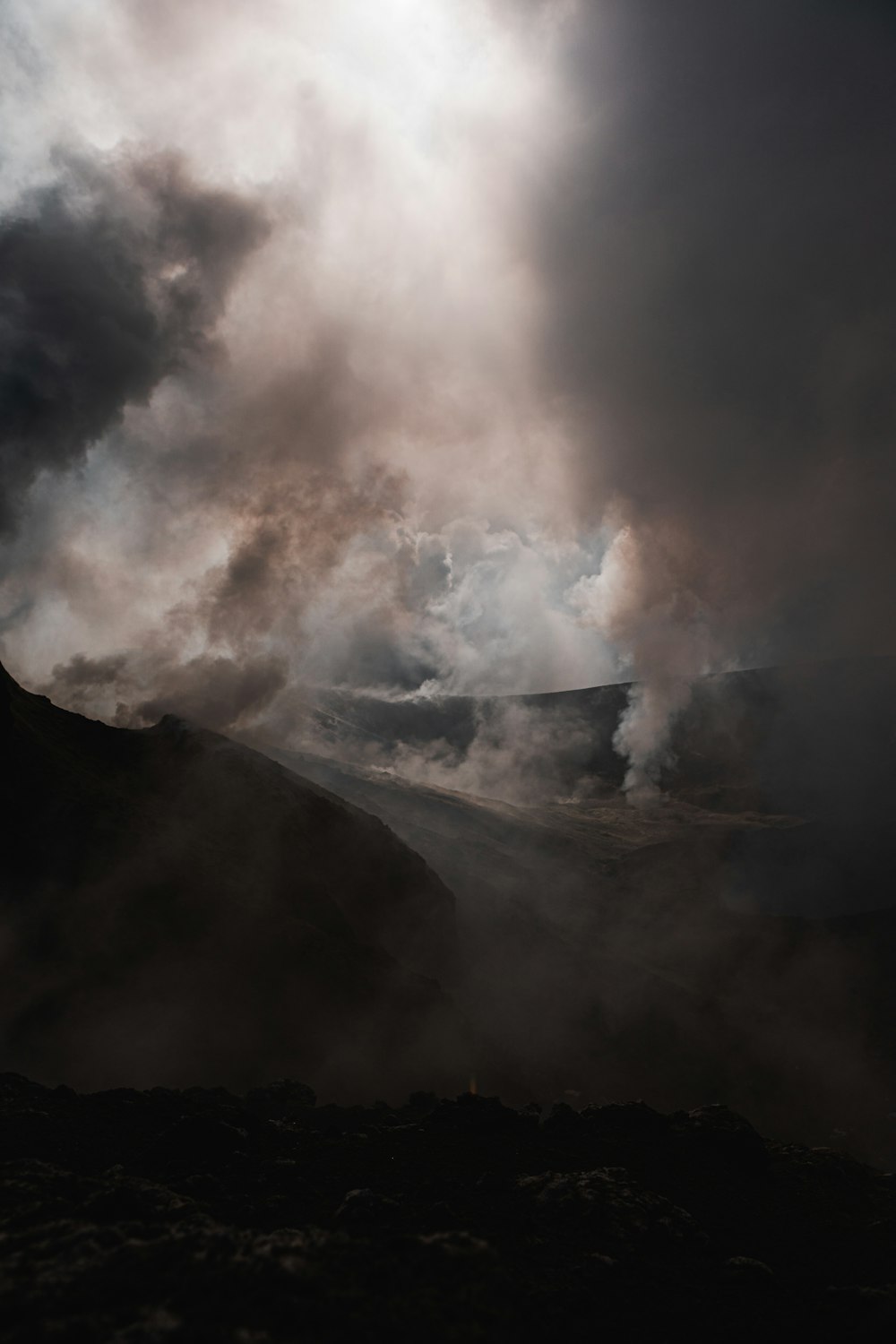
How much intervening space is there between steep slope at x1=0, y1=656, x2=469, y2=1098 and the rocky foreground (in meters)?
8.13

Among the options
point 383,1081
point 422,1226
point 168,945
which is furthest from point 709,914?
point 422,1226

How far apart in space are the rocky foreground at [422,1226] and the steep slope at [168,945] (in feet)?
26.7

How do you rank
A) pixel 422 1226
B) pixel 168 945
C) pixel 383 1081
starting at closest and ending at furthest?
pixel 422 1226
pixel 383 1081
pixel 168 945

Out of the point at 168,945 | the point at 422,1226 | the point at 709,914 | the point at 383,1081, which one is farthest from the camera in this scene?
the point at 709,914

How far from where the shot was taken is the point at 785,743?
16050 cm

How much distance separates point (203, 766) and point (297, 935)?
53.9 feet

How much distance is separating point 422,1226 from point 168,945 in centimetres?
2513

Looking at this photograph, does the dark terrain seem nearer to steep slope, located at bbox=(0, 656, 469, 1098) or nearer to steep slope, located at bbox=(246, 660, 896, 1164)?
steep slope, located at bbox=(0, 656, 469, 1098)

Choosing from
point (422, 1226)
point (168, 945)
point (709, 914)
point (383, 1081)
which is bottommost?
point (383, 1081)

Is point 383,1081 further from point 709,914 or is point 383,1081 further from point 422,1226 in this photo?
point 709,914

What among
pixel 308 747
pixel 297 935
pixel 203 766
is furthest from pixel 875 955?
pixel 308 747

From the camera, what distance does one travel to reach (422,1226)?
31.8 feet

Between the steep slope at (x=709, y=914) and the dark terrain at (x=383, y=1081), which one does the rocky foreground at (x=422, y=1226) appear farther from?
the steep slope at (x=709, y=914)

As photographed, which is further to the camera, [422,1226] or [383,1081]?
[383,1081]
